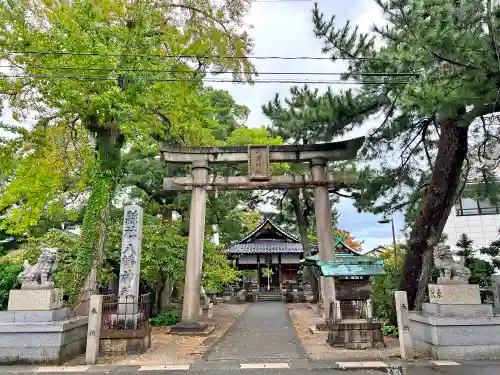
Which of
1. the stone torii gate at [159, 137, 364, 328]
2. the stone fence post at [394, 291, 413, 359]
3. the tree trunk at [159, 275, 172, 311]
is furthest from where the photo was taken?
the tree trunk at [159, 275, 172, 311]

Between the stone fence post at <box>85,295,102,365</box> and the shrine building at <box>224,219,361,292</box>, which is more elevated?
the shrine building at <box>224,219,361,292</box>

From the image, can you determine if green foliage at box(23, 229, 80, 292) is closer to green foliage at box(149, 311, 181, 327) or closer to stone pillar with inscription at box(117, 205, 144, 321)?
stone pillar with inscription at box(117, 205, 144, 321)

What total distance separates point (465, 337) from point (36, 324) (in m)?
9.85

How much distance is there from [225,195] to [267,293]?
1550 centimetres

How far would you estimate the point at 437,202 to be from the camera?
10.0 meters

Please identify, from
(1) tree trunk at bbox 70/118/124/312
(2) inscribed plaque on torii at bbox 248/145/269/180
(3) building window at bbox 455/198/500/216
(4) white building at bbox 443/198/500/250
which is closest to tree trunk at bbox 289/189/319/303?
(4) white building at bbox 443/198/500/250

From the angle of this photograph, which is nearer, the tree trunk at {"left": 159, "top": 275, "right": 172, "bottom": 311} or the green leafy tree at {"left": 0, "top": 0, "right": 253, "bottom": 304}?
the green leafy tree at {"left": 0, "top": 0, "right": 253, "bottom": 304}

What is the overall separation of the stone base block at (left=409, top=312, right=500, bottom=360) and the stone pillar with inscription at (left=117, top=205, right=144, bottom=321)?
772 centimetres

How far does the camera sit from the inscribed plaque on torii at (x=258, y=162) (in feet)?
42.7

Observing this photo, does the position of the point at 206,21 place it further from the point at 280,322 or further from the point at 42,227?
the point at 42,227

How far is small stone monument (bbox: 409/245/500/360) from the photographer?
7742mm

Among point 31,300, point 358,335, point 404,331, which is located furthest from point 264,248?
point 31,300

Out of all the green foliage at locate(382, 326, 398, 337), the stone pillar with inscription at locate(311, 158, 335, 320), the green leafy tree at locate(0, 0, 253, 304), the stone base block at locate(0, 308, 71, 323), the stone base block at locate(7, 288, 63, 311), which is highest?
the green leafy tree at locate(0, 0, 253, 304)

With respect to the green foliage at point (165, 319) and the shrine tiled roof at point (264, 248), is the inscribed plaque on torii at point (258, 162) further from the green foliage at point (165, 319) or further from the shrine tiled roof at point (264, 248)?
the shrine tiled roof at point (264, 248)
